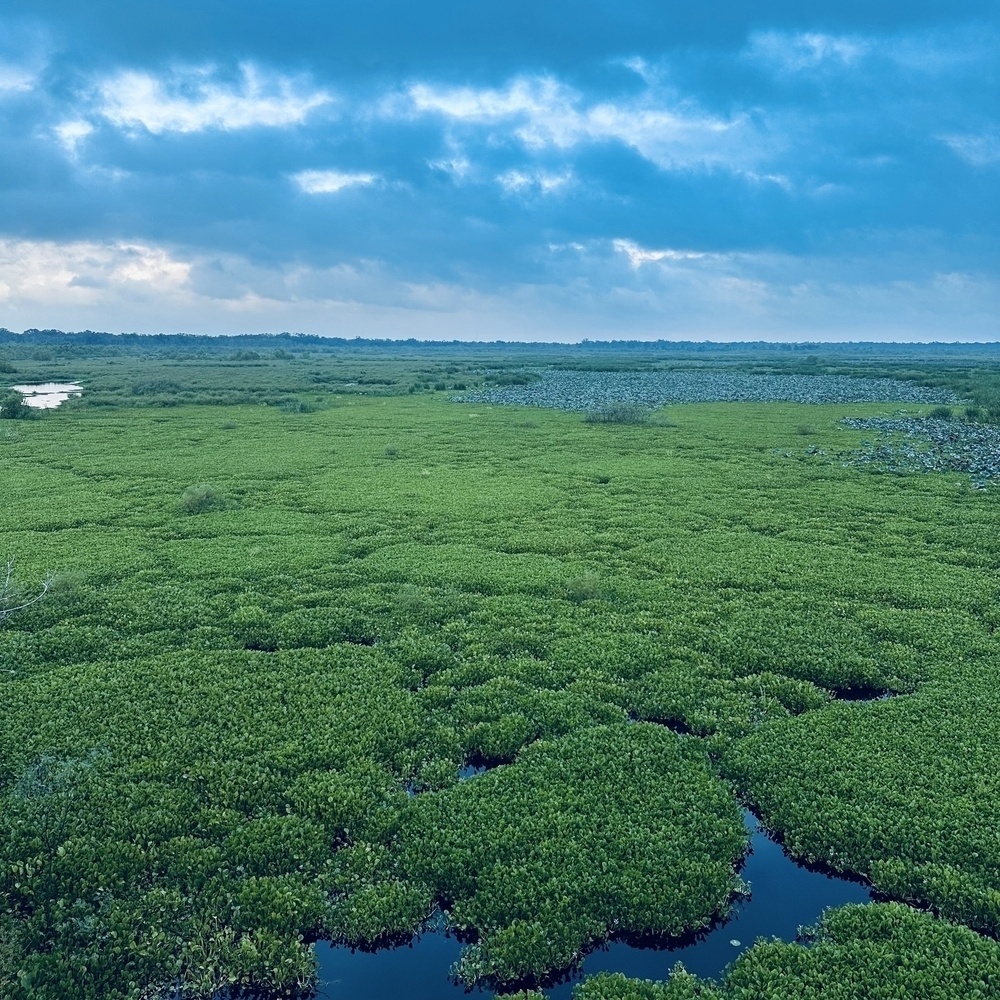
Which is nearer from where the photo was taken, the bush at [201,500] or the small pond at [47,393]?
the bush at [201,500]

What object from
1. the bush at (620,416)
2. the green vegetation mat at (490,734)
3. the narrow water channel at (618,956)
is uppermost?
the bush at (620,416)

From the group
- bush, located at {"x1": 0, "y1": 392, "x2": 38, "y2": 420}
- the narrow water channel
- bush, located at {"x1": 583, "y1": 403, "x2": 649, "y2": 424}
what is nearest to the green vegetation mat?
the narrow water channel

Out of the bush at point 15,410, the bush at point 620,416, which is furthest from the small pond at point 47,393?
the bush at point 620,416

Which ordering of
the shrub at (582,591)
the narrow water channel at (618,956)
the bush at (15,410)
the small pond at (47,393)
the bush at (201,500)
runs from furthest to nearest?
1. the small pond at (47,393)
2. the bush at (15,410)
3. the bush at (201,500)
4. the shrub at (582,591)
5. the narrow water channel at (618,956)

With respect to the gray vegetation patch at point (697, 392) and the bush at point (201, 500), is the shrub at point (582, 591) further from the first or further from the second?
the gray vegetation patch at point (697, 392)

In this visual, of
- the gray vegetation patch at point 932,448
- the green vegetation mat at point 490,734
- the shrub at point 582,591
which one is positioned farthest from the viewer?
the gray vegetation patch at point 932,448

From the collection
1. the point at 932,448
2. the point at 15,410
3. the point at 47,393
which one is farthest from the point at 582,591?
the point at 47,393

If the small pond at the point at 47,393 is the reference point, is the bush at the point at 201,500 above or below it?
below
